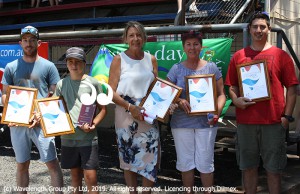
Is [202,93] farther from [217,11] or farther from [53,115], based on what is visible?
[217,11]

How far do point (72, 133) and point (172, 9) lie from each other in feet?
22.1

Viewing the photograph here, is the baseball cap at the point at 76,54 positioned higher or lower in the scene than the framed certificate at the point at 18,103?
higher

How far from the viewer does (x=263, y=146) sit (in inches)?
162

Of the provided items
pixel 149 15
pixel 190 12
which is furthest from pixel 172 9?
pixel 190 12

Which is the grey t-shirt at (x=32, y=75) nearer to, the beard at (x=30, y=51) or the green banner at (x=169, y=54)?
the beard at (x=30, y=51)

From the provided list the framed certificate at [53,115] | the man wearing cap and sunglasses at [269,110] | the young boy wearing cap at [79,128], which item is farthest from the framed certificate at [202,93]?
the framed certificate at [53,115]


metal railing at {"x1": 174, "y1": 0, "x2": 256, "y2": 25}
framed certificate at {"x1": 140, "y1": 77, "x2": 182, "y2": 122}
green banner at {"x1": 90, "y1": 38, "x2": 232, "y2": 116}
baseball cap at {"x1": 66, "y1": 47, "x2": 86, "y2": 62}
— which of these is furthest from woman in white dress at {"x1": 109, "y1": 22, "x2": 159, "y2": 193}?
metal railing at {"x1": 174, "y1": 0, "x2": 256, "y2": 25}

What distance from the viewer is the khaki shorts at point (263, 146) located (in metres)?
4.04

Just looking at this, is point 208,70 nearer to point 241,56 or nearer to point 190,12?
point 241,56

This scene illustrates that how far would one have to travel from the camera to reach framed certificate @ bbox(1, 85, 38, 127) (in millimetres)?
4285

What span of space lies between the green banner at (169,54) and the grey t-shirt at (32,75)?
1384 millimetres

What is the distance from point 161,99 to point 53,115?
45.2 inches

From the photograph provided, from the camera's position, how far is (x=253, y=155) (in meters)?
4.16

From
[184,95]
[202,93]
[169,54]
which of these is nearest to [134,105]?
[184,95]
